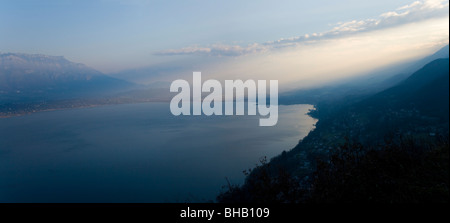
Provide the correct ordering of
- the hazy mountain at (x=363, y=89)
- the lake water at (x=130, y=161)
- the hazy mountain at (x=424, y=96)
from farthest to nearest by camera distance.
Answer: the hazy mountain at (x=363, y=89) → the hazy mountain at (x=424, y=96) → the lake water at (x=130, y=161)

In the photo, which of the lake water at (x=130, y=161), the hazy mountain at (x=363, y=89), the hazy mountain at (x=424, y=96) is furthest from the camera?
the hazy mountain at (x=363, y=89)

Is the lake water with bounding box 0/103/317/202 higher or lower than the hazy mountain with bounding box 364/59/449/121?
lower

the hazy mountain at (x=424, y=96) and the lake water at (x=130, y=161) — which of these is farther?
the hazy mountain at (x=424, y=96)

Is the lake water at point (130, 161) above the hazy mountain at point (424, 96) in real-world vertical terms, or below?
below

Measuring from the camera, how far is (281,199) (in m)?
3.94

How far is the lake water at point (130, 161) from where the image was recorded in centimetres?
2175

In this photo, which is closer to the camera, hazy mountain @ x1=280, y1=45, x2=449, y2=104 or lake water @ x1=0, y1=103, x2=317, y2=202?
Result: lake water @ x1=0, y1=103, x2=317, y2=202

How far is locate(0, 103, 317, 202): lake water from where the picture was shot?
2175 cm

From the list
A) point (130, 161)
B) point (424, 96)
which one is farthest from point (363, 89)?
point (130, 161)

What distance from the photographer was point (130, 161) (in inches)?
1214

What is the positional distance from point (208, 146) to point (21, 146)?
108 ft

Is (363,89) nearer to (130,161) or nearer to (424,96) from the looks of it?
(424,96)
